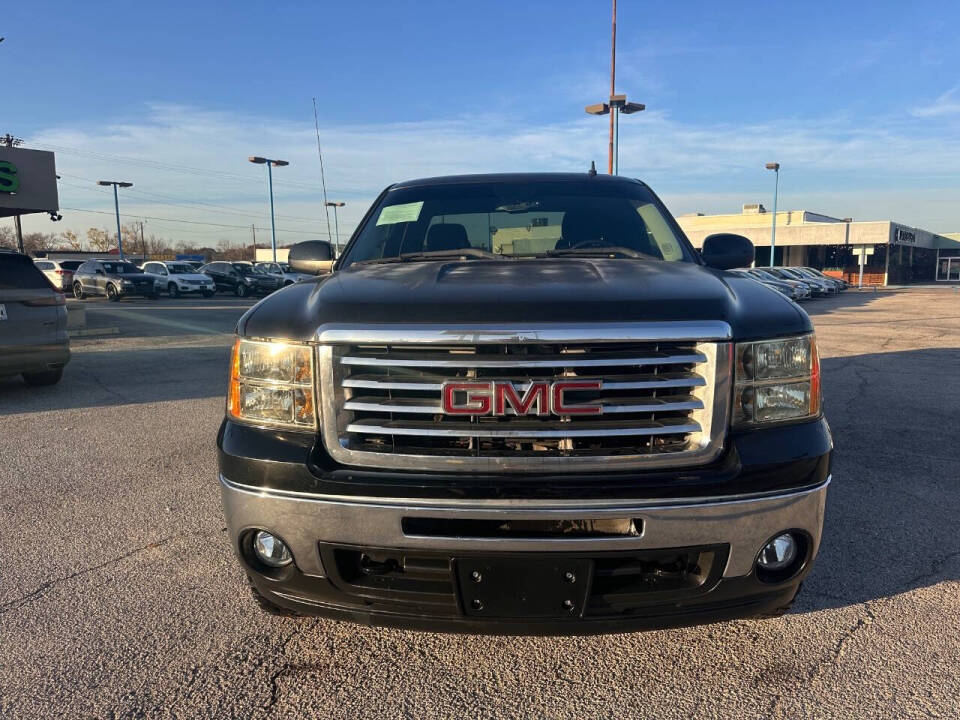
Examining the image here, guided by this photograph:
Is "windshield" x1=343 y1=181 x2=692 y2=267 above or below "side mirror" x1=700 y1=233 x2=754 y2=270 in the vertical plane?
above

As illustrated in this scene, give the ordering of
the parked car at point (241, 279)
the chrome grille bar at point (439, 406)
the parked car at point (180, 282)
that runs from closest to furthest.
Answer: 1. the chrome grille bar at point (439, 406)
2. the parked car at point (180, 282)
3. the parked car at point (241, 279)

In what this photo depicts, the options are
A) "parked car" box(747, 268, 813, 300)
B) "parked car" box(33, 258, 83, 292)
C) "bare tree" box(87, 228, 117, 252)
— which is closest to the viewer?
"parked car" box(747, 268, 813, 300)

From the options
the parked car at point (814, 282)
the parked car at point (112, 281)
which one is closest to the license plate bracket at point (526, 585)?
the parked car at point (112, 281)

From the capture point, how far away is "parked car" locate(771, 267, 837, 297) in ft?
109

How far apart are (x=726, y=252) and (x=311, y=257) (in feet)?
7.59

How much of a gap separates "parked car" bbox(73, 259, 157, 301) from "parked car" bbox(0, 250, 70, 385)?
72.8 ft

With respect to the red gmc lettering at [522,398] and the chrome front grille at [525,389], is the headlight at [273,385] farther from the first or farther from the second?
the red gmc lettering at [522,398]

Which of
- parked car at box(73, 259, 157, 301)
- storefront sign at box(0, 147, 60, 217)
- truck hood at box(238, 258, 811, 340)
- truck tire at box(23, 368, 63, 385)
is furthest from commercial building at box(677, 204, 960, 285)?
truck hood at box(238, 258, 811, 340)

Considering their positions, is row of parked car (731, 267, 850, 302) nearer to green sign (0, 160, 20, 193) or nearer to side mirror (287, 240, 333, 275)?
green sign (0, 160, 20, 193)

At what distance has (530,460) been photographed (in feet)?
6.62

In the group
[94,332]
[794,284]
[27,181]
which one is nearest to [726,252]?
[94,332]

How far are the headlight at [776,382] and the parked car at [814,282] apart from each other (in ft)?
111

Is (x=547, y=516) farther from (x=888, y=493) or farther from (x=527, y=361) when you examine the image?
(x=888, y=493)

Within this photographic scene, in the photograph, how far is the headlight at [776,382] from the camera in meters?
2.14
